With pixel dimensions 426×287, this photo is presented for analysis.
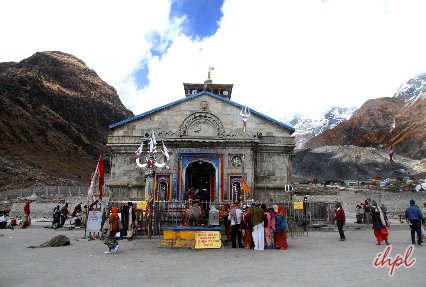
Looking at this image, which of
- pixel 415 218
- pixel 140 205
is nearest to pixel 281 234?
pixel 415 218

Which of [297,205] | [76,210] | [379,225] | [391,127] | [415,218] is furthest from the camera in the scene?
[391,127]

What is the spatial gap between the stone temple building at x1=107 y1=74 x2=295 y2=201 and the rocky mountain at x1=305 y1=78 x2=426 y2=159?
10835 cm

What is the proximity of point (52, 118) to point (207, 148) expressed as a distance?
240 ft

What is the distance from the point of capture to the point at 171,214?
1524 cm

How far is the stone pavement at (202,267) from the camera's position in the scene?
711 centimetres

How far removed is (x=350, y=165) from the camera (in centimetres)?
8888

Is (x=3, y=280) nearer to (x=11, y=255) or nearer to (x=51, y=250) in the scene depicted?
(x=11, y=255)

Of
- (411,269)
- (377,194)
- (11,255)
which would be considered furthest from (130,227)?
(377,194)

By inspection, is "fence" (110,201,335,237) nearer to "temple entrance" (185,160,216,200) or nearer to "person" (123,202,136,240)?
"person" (123,202,136,240)

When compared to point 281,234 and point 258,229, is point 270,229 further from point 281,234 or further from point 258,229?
point 258,229

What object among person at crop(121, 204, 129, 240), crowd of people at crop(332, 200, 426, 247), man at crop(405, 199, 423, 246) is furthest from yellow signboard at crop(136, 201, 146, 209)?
man at crop(405, 199, 423, 246)

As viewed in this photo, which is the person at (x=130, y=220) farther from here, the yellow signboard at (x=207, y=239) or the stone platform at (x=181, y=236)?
the yellow signboard at (x=207, y=239)

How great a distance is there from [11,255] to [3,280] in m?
3.86

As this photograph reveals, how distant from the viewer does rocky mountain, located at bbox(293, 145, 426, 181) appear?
82.9 m
